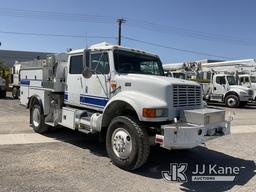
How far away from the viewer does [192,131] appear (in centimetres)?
648

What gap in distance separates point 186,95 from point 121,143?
164cm

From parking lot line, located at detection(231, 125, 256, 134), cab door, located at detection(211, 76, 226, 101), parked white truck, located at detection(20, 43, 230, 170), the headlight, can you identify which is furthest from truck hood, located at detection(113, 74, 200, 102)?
cab door, located at detection(211, 76, 226, 101)

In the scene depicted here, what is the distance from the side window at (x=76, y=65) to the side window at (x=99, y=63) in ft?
1.99

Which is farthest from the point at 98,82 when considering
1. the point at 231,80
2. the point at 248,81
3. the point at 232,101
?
the point at 248,81

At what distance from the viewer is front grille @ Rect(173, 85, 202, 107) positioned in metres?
7.18

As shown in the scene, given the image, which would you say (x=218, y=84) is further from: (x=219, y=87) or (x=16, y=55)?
(x=16, y=55)

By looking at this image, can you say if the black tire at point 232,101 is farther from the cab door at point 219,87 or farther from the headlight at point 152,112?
the headlight at point 152,112

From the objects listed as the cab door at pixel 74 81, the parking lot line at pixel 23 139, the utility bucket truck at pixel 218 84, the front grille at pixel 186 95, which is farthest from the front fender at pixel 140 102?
the utility bucket truck at pixel 218 84

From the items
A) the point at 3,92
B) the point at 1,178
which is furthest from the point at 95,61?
the point at 3,92

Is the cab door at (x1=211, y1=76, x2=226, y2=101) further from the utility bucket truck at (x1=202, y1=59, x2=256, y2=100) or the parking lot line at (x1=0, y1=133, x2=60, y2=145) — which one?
A: the parking lot line at (x1=0, y1=133, x2=60, y2=145)

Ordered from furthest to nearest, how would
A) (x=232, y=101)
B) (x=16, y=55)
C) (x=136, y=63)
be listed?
(x=16, y=55), (x=232, y=101), (x=136, y=63)

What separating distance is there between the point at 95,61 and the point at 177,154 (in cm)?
289

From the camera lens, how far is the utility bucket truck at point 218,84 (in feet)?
82.4

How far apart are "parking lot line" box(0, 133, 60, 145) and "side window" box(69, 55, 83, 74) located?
6.38ft
